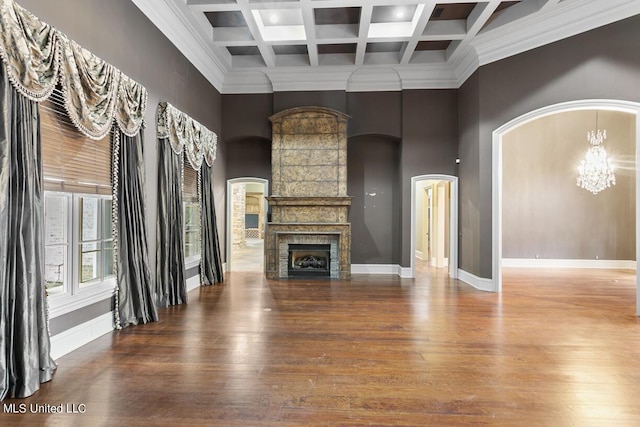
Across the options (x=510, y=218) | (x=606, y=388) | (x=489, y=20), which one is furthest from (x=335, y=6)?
(x=510, y=218)

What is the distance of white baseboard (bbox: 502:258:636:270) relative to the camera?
8.70 m

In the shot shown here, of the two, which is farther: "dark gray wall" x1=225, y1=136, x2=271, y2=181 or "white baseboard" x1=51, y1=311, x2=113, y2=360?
"dark gray wall" x1=225, y1=136, x2=271, y2=181

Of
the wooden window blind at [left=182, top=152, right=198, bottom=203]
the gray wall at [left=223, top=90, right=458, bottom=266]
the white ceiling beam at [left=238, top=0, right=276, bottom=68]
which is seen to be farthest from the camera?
the gray wall at [left=223, top=90, right=458, bottom=266]

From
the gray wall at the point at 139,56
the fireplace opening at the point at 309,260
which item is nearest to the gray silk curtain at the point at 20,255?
the gray wall at the point at 139,56

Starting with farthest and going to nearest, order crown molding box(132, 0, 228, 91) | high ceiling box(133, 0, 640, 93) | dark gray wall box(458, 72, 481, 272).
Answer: dark gray wall box(458, 72, 481, 272)
high ceiling box(133, 0, 640, 93)
crown molding box(132, 0, 228, 91)

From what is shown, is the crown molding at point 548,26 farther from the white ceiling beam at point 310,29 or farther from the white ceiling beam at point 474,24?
the white ceiling beam at point 310,29

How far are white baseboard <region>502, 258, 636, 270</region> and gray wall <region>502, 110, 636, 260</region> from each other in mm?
103

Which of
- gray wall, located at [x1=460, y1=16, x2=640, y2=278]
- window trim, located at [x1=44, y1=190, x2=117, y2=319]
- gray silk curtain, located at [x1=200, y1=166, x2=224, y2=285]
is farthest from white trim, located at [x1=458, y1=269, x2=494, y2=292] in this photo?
window trim, located at [x1=44, y1=190, x2=117, y2=319]

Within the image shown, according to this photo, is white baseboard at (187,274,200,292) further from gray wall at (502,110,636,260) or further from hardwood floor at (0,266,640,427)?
gray wall at (502,110,636,260)

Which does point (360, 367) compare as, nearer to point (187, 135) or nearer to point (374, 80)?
point (187, 135)

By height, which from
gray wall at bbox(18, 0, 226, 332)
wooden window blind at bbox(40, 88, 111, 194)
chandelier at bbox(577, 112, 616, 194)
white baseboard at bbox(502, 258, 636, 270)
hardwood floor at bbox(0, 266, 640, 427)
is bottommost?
hardwood floor at bbox(0, 266, 640, 427)

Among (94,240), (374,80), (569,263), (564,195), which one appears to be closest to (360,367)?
(94,240)

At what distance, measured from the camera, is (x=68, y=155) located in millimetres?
3285

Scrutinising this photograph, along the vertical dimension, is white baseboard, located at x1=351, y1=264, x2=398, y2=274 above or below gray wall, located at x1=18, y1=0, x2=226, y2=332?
below
